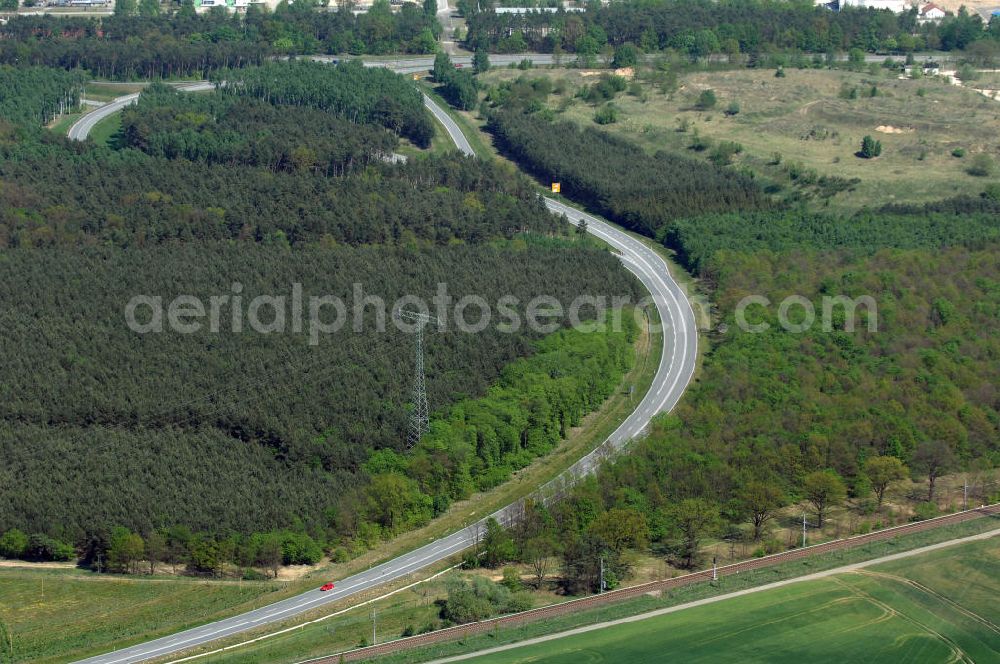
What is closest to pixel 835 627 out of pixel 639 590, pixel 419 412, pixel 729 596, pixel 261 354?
pixel 729 596

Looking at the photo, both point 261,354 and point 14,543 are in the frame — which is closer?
point 14,543

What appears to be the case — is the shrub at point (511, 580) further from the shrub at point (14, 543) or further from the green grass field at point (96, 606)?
the shrub at point (14, 543)

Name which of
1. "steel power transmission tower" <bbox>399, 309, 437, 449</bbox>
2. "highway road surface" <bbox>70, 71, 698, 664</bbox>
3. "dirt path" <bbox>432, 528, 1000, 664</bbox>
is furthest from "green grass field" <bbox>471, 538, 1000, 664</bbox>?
"steel power transmission tower" <bbox>399, 309, 437, 449</bbox>

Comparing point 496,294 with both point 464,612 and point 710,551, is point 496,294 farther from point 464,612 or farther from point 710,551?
point 464,612

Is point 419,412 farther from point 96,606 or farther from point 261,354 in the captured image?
point 96,606

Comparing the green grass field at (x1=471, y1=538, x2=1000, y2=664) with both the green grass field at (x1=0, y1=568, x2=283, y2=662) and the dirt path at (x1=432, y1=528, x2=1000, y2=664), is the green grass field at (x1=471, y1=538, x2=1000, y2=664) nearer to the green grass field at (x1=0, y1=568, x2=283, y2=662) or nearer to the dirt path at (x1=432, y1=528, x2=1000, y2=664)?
the dirt path at (x1=432, y1=528, x2=1000, y2=664)
